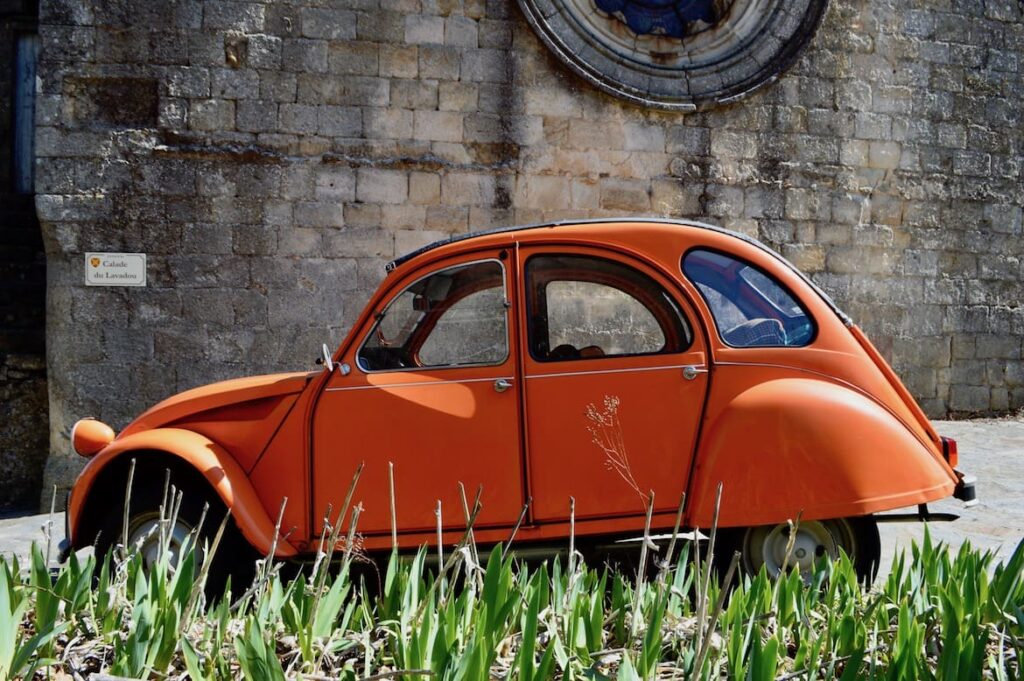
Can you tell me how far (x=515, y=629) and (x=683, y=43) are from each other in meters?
7.63

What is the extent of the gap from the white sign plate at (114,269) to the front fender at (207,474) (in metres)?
4.01

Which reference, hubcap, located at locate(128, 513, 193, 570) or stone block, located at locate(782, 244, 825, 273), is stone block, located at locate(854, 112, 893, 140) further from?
hubcap, located at locate(128, 513, 193, 570)

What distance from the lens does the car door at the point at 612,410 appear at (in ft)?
12.5

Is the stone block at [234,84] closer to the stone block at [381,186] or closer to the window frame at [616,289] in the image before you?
the stone block at [381,186]

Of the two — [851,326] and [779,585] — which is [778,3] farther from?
[779,585]

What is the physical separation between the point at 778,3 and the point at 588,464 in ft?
21.6

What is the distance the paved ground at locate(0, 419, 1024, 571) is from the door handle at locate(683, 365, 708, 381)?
1.55m

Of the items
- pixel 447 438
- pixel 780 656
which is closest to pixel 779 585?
pixel 780 656

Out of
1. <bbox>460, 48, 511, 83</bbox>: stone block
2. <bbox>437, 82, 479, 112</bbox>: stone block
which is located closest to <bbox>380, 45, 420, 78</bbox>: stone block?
<bbox>437, 82, 479, 112</bbox>: stone block

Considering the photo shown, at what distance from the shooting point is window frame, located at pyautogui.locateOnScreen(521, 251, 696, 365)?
3898mm

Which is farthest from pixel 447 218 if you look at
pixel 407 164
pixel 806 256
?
pixel 806 256

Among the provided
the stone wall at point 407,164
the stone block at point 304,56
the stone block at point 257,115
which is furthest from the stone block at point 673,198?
the stone block at point 257,115

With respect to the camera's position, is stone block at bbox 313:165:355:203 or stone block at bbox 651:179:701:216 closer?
stone block at bbox 313:165:355:203

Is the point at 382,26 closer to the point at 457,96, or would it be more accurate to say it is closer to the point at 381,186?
the point at 457,96
